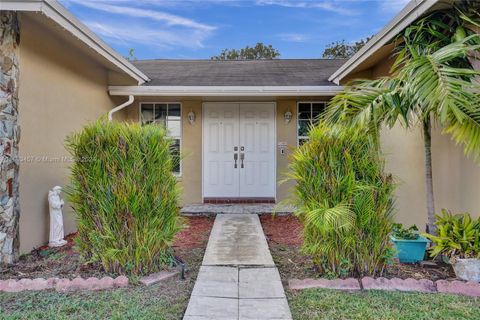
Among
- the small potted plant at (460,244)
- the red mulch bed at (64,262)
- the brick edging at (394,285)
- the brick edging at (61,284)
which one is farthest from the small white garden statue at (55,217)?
the small potted plant at (460,244)

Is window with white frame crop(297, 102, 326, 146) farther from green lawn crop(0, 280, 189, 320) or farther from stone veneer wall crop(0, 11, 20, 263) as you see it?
stone veneer wall crop(0, 11, 20, 263)

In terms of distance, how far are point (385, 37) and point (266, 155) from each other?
3.96 m

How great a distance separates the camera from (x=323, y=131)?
3.36 metres

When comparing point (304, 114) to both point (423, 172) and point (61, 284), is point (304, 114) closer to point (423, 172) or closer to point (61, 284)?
point (423, 172)

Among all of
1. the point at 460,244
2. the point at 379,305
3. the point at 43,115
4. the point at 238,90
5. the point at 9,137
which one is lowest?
the point at 379,305

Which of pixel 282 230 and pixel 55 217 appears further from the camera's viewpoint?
pixel 282 230

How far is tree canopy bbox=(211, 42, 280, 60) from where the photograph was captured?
24391mm

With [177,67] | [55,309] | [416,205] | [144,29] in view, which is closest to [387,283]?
[416,205]

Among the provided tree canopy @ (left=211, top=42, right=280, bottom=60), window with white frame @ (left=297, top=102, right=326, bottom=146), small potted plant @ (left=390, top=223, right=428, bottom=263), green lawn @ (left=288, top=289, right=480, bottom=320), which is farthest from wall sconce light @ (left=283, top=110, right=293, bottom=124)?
tree canopy @ (left=211, top=42, right=280, bottom=60)

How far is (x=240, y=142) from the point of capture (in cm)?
798

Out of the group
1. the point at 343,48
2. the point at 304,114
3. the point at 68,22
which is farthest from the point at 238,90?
the point at 343,48

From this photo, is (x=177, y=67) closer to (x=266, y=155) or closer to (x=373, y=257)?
(x=266, y=155)

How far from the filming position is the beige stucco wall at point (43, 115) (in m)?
4.20

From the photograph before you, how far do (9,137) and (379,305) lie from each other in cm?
428
